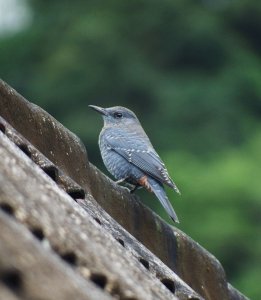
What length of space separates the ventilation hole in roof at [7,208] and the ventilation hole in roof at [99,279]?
21 centimetres

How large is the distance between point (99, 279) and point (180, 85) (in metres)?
27.3

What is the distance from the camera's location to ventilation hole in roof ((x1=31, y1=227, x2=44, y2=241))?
10.1ft

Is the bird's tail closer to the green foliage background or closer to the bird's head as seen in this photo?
the bird's head

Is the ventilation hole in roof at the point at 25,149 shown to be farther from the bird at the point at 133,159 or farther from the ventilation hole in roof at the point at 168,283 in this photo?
the bird at the point at 133,159

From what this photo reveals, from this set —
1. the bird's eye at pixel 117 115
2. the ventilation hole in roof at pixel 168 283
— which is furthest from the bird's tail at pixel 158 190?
the ventilation hole in roof at pixel 168 283

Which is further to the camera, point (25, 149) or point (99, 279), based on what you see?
point (25, 149)

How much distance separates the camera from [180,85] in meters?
30.3

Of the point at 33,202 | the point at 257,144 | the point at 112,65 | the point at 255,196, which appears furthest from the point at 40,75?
the point at 33,202

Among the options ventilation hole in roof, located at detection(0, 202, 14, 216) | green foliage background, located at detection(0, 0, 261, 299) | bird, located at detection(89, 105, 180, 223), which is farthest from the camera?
green foliage background, located at detection(0, 0, 261, 299)

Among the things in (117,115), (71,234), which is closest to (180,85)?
(117,115)

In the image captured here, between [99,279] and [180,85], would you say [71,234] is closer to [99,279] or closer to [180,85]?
[99,279]

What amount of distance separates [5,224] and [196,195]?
69.6ft

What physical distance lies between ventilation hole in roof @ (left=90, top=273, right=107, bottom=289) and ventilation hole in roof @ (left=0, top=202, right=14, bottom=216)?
21 centimetres

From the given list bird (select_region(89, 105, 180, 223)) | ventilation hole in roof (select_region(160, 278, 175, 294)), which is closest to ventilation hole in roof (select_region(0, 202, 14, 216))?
ventilation hole in roof (select_region(160, 278, 175, 294))
